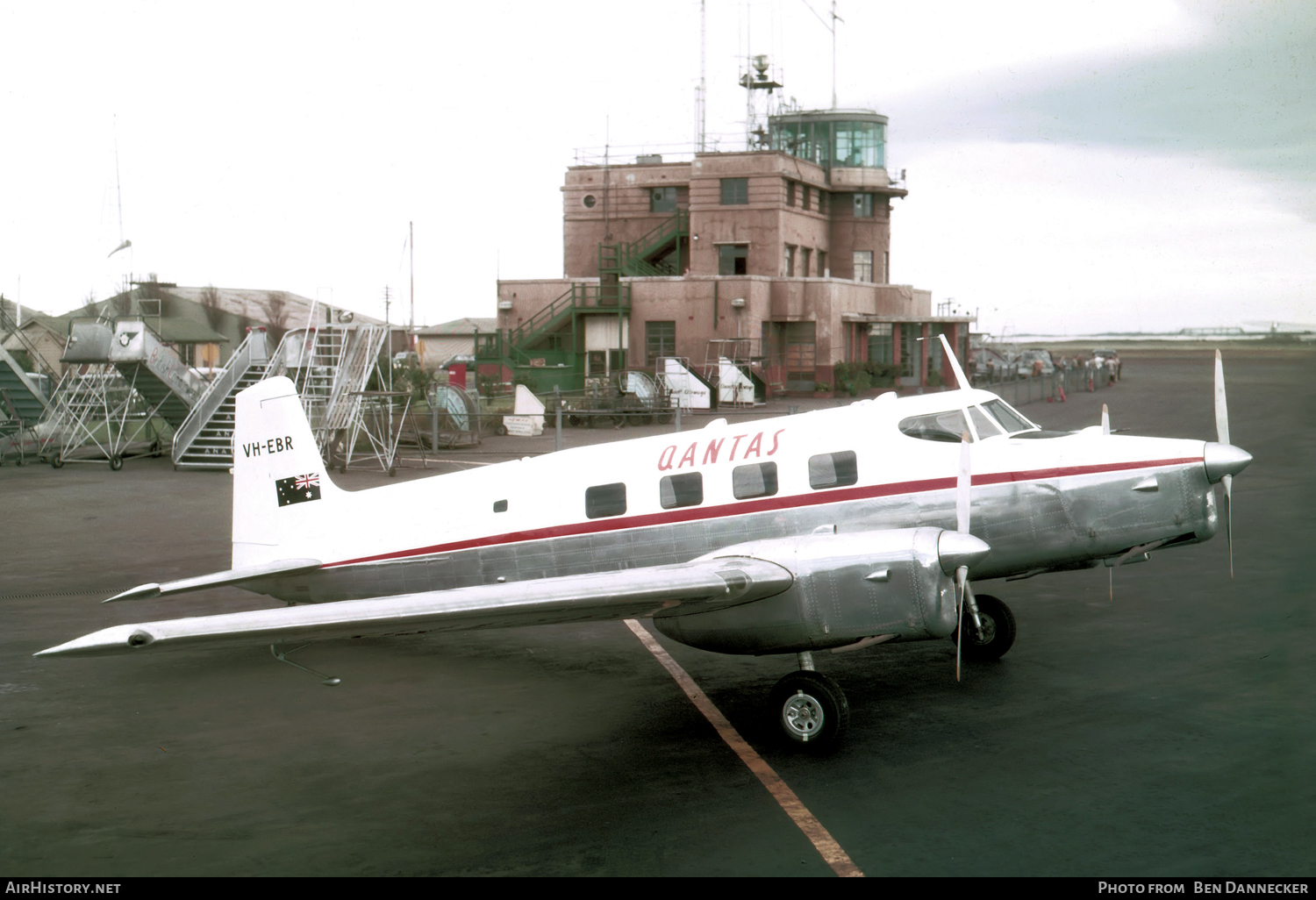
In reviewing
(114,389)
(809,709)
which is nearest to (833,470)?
(809,709)

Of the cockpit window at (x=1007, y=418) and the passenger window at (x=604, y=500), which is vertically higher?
the cockpit window at (x=1007, y=418)

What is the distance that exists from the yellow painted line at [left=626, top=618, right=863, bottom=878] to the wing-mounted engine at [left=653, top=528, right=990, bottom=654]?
35.5 inches

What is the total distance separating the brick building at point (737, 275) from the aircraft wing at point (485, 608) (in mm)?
44632

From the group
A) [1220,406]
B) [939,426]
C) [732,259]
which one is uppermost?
[732,259]

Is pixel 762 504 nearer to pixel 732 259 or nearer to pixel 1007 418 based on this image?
pixel 1007 418

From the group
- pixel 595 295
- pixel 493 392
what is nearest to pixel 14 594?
pixel 493 392

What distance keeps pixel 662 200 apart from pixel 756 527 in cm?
5931

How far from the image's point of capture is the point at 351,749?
9.48 meters

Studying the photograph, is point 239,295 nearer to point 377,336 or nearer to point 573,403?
point 573,403

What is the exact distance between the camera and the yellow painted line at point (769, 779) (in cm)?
709

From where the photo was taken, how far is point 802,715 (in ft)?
30.5

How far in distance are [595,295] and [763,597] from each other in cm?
5179

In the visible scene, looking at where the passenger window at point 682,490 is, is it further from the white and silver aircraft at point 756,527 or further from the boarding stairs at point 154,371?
Result: the boarding stairs at point 154,371

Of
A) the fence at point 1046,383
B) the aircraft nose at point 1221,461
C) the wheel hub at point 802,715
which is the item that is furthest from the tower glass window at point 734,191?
the wheel hub at point 802,715
